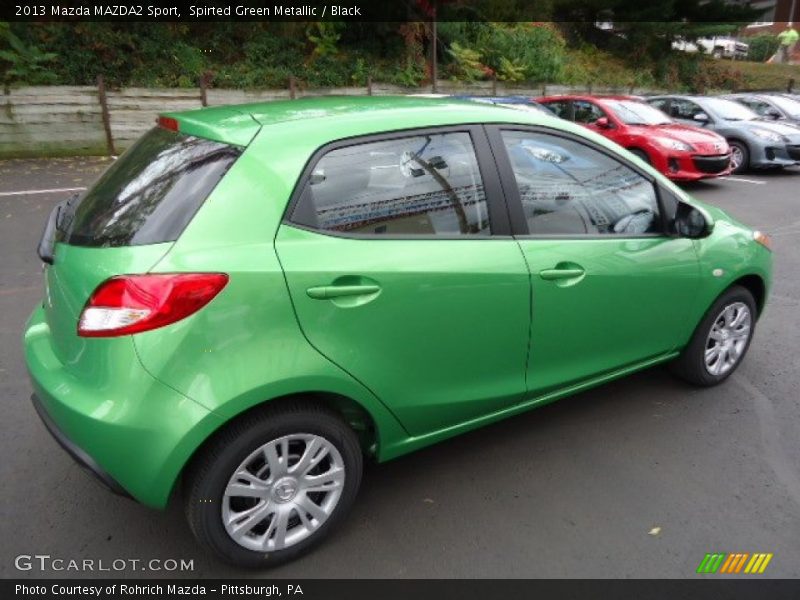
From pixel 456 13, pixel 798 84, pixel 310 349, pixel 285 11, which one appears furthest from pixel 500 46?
pixel 310 349

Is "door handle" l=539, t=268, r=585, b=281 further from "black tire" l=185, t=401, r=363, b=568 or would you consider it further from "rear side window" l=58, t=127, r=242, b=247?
"rear side window" l=58, t=127, r=242, b=247

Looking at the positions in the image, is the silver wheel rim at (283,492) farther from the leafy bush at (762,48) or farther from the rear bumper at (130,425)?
the leafy bush at (762,48)

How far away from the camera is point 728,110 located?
13.0 metres

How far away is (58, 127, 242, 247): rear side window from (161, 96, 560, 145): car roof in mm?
88

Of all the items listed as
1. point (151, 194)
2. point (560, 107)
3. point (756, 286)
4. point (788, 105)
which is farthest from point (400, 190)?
point (788, 105)

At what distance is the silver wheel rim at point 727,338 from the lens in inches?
144

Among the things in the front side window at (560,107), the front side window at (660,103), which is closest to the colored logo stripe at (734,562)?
the front side window at (560,107)

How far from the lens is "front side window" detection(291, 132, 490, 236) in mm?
2316

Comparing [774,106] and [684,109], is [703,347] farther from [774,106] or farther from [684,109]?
[774,106]

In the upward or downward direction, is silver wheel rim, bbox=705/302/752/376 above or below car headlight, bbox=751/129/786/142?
above

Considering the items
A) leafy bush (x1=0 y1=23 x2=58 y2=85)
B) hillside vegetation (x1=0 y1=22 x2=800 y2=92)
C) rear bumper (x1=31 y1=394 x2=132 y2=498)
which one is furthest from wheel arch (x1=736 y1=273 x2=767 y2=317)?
leafy bush (x1=0 y1=23 x2=58 y2=85)

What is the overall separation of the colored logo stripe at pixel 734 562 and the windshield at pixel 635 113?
31.6 ft

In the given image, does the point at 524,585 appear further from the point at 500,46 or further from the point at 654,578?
the point at 500,46

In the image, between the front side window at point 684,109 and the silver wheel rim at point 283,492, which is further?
the front side window at point 684,109
